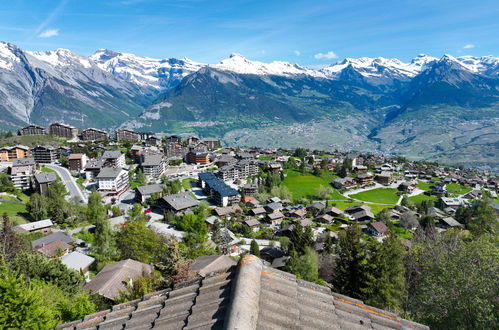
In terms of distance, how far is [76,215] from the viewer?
55531 millimetres

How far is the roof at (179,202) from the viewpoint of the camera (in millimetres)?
63969

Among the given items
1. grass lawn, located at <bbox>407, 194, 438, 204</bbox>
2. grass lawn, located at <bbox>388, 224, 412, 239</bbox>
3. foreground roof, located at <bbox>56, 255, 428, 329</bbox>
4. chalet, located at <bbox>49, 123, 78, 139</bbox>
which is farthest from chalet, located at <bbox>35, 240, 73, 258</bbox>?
chalet, located at <bbox>49, 123, 78, 139</bbox>

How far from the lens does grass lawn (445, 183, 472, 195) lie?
111 m

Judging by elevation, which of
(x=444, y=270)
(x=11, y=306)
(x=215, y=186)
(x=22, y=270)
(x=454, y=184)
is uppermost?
(x=11, y=306)

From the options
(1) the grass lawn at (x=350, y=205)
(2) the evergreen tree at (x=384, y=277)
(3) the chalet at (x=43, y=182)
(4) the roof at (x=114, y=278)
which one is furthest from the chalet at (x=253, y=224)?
(3) the chalet at (x=43, y=182)

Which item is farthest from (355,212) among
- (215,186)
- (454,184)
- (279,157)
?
(454,184)

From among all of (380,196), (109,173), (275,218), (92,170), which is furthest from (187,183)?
(380,196)

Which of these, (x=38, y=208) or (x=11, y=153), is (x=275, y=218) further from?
(x=11, y=153)

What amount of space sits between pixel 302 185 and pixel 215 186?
39.3 metres

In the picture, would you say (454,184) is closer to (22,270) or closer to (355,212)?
(355,212)

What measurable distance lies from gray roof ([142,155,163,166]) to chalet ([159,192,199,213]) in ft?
97.2

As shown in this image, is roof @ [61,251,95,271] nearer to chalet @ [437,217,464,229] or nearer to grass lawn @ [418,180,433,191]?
chalet @ [437,217,464,229]

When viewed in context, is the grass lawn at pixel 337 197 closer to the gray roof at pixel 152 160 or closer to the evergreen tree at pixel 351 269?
the gray roof at pixel 152 160

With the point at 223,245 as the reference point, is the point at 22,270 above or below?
above
